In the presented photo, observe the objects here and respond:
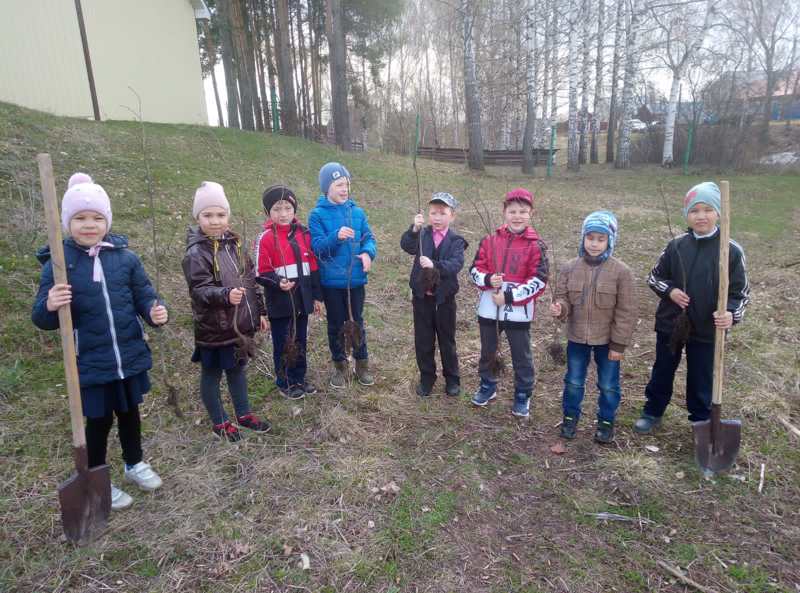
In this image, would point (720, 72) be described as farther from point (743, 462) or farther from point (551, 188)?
point (743, 462)

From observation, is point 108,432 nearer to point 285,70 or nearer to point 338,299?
point 338,299

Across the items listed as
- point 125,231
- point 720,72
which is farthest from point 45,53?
point 720,72

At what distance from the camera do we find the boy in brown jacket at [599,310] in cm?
321

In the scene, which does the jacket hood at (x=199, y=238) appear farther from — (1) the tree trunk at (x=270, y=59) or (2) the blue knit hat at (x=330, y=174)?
A: (1) the tree trunk at (x=270, y=59)

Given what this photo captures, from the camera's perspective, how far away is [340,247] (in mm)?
3818

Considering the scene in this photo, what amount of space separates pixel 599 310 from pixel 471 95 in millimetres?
13984

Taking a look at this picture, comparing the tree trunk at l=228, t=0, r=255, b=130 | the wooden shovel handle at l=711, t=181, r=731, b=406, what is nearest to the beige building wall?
the tree trunk at l=228, t=0, r=255, b=130

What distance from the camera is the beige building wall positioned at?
32.5 feet

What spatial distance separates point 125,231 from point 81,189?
3.54 meters

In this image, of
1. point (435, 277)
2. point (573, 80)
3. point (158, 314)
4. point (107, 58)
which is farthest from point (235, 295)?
point (573, 80)

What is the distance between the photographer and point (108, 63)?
39.7 feet

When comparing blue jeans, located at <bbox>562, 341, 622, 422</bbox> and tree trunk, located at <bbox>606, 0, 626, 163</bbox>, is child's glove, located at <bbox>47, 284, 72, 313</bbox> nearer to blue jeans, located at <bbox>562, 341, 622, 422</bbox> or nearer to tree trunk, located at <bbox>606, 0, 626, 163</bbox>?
blue jeans, located at <bbox>562, 341, 622, 422</bbox>

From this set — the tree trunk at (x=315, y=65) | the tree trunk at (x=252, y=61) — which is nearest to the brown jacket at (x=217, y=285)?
the tree trunk at (x=252, y=61)

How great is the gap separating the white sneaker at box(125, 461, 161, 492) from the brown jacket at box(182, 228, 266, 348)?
791 millimetres
